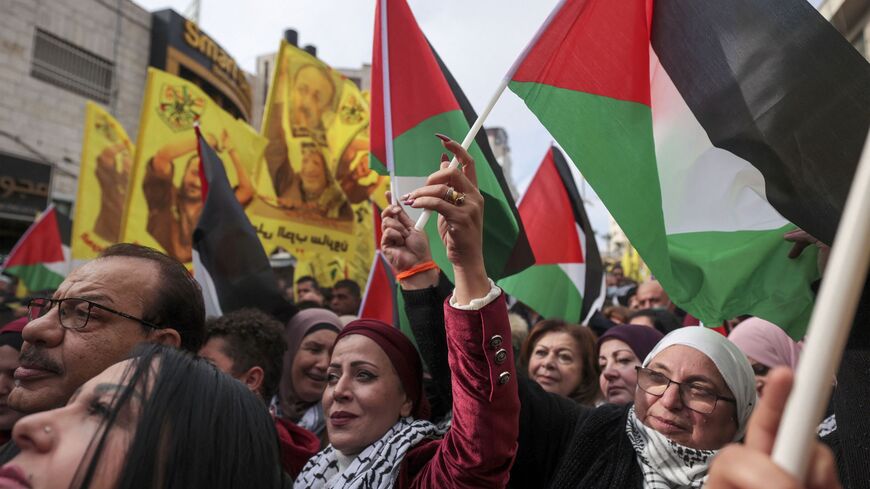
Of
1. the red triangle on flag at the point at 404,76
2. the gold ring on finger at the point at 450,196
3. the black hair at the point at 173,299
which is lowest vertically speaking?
the black hair at the point at 173,299

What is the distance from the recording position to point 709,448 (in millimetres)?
1888

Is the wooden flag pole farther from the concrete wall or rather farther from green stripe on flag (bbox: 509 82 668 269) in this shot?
the concrete wall

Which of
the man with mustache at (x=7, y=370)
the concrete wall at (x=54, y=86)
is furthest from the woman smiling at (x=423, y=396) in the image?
the concrete wall at (x=54, y=86)

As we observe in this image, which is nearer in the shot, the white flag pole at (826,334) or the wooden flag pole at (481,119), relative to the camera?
the white flag pole at (826,334)

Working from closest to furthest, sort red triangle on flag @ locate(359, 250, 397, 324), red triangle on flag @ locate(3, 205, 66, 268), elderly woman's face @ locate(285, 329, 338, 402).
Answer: elderly woman's face @ locate(285, 329, 338, 402) → red triangle on flag @ locate(359, 250, 397, 324) → red triangle on flag @ locate(3, 205, 66, 268)

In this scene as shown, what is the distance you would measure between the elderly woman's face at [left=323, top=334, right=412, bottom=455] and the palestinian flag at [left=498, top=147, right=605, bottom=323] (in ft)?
7.69

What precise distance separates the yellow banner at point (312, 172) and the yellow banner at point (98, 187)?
1844 millimetres

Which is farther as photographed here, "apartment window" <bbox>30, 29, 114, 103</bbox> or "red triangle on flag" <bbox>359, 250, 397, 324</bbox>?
"apartment window" <bbox>30, 29, 114, 103</bbox>

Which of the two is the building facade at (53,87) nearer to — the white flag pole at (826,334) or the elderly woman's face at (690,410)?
the elderly woman's face at (690,410)

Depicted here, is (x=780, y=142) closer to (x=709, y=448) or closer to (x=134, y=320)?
(x=709, y=448)

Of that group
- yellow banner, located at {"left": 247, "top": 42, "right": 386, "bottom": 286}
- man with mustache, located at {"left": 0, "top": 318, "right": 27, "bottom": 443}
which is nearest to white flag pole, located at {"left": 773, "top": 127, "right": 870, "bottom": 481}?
man with mustache, located at {"left": 0, "top": 318, "right": 27, "bottom": 443}

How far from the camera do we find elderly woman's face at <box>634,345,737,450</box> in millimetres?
1900

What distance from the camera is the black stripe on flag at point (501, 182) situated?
2.71 meters

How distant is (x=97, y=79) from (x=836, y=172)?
18.7 meters
